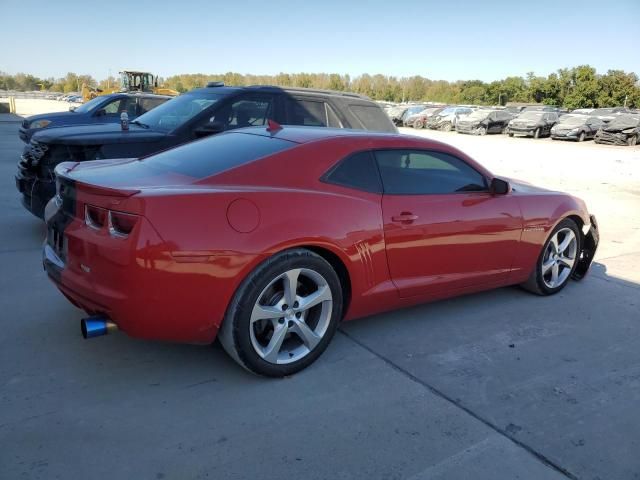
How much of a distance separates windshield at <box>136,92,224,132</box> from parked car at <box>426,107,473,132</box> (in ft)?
97.1

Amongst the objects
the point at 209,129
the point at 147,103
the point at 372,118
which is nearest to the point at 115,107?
the point at 147,103

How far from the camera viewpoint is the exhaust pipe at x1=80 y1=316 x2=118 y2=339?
2719 millimetres

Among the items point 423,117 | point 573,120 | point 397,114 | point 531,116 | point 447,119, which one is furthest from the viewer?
point 397,114

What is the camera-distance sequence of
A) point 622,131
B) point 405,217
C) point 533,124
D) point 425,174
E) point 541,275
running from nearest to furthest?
point 405,217
point 425,174
point 541,275
point 622,131
point 533,124

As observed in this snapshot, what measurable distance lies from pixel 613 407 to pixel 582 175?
1300 centimetres

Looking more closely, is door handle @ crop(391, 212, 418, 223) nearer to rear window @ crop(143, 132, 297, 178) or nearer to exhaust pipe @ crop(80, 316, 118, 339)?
rear window @ crop(143, 132, 297, 178)

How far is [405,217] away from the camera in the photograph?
3512mm

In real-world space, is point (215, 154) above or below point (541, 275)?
above

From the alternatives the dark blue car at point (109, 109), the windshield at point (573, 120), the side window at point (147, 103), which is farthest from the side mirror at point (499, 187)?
the windshield at point (573, 120)

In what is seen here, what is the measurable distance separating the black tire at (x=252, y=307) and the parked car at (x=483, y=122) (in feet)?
103

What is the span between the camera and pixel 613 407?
3020 millimetres

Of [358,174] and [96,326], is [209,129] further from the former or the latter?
[96,326]

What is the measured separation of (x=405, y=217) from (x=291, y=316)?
3.54 ft

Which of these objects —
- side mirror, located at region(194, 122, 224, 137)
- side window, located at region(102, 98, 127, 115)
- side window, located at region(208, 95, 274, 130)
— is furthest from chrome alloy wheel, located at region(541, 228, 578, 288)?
side window, located at region(102, 98, 127, 115)
